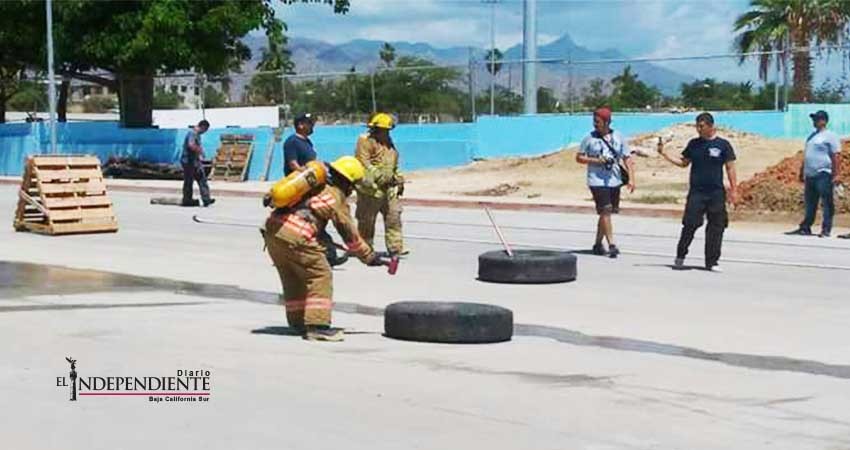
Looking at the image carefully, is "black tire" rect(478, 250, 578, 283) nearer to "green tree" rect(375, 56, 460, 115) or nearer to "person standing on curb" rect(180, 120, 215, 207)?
"person standing on curb" rect(180, 120, 215, 207)

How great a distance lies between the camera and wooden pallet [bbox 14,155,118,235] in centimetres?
2003

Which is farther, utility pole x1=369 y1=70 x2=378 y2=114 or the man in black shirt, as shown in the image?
utility pole x1=369 y1=70 x2=378 y2=114

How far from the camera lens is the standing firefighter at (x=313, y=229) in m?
9.96

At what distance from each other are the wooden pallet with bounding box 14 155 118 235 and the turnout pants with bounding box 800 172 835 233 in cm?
1009

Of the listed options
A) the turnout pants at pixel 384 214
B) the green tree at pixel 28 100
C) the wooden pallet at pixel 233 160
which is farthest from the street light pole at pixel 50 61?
the green tree at pixel 28 100

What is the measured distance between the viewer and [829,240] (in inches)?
778

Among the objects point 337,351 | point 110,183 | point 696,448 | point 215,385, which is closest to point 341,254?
point 337,351

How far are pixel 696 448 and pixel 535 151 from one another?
3537cm

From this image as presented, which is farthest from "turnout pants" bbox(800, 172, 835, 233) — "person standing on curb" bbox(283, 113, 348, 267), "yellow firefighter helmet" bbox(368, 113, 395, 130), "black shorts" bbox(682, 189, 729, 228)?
"person standing on curb" bbox(283, 113, 348, 267)

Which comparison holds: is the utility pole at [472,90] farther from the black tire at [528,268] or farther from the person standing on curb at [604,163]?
the black tire at [528,268]

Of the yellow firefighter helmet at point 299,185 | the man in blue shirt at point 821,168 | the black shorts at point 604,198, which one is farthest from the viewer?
the man in blue shirt at point 821,168

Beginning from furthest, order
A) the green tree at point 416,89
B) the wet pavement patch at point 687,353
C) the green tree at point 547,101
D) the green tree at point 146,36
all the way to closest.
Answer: the green tree at point 416,89 → the green tree at point 547,101 → the green tree at point 146,36 → the wet pavement patch at point 687,353

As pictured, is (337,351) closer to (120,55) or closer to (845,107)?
(845,107)

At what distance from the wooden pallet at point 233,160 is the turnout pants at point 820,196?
21.2 metres
